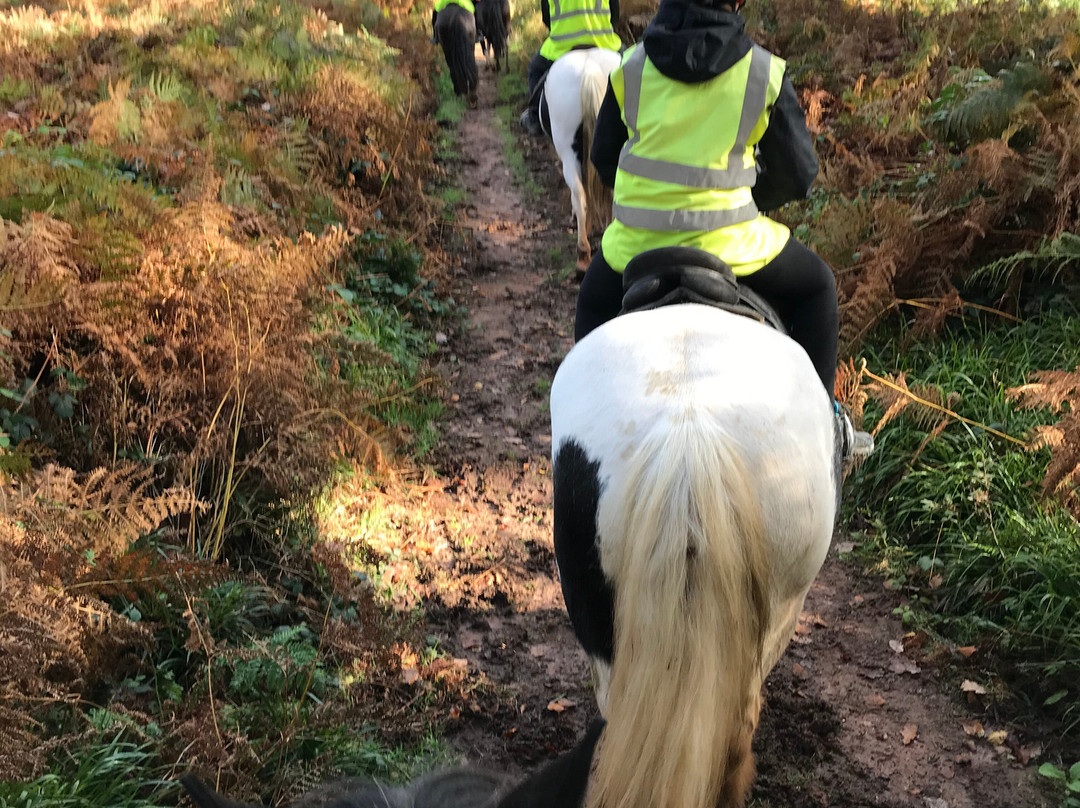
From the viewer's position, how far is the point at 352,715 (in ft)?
10.5

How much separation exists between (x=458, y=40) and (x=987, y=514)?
36.5 ft

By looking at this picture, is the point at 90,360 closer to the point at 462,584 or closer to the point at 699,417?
the point at 462,584

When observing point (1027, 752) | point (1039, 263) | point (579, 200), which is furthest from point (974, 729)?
point (579, 200)

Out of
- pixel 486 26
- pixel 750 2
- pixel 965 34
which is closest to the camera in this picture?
pixel 965 34

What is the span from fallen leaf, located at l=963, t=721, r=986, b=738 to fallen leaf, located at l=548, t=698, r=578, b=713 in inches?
69.1

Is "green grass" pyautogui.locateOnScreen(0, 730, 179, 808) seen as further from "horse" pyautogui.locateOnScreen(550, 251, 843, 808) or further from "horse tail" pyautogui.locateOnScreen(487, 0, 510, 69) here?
"horse tail" pyautogui.locateOnScreen(487, 0, 510, 69)

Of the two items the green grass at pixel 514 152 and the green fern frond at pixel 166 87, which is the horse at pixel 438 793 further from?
the green grass at pixel 514 152

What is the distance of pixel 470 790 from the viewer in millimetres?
1652

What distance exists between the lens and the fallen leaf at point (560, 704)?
365cm

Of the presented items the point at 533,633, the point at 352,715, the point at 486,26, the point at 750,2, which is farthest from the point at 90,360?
the point at 486,26

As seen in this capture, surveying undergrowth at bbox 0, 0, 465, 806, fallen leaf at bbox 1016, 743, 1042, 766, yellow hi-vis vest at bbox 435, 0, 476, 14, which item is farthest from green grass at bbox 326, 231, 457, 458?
yellow hi-vis vest at bbox 435, 0, 476, 14

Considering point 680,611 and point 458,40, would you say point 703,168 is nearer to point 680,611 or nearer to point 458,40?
point 680,611

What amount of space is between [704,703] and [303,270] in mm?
3769

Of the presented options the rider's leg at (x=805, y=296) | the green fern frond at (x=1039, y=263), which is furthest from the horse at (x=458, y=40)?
the rider's leg at (x=805, y=296)
